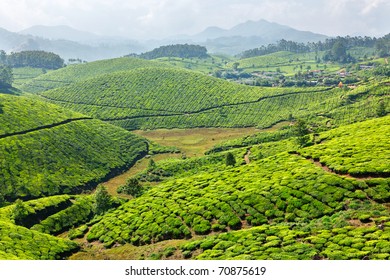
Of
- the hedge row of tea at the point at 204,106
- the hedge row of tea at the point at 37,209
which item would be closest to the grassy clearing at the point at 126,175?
the hedge row of tea at the point at 37,209

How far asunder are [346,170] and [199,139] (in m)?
93.3

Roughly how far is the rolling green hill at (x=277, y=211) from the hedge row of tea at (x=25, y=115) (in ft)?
181

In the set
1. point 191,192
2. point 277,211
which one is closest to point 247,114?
point 191,192

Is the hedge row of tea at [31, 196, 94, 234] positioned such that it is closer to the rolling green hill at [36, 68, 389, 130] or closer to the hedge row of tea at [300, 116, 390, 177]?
the hedge row of tea at [300, 116, 390, 177]

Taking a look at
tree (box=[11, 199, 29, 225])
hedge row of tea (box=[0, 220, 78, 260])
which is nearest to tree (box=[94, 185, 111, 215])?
tree (box=[11, 199, 29, 225])

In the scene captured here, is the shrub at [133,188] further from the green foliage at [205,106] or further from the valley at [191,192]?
the green foliage at [205,106]

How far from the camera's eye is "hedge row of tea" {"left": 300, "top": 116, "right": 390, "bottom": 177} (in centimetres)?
5528

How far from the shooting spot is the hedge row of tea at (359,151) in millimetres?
55281

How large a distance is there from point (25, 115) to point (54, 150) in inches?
879

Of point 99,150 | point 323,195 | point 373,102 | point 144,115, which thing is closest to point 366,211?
point 323,195

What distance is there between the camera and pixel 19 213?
6581cm

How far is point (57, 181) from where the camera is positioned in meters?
92.4

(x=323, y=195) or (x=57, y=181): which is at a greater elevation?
(x=323, y=195)

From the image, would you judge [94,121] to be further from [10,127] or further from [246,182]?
[246,182]
